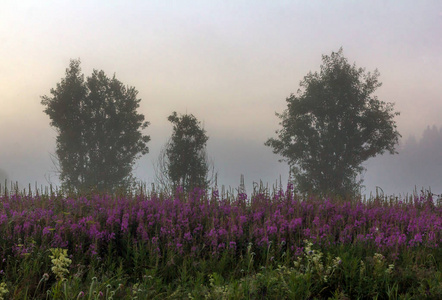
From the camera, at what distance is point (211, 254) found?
19.8 ft

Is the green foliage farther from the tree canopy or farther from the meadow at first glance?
the meadow

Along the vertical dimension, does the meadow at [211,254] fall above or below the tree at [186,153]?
below

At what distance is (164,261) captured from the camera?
235 inches

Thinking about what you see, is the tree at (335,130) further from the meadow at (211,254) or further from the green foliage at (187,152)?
the meadow at (211,254)

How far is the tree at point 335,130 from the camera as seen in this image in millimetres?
27281

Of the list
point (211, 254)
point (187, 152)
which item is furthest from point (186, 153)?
point (211, 254)

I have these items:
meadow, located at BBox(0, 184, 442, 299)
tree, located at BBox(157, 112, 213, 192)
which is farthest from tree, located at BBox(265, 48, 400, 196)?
meadow, located at BBox(0, 184, 442, 299)

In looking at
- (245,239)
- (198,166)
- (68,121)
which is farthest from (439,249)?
(68,121)

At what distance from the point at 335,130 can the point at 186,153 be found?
10386 millimetres

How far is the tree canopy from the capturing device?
23.6 m

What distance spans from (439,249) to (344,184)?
834 inches

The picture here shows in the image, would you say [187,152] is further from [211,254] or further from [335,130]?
[211,254]

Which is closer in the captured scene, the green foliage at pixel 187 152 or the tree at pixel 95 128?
the green foliage at pixel 187 152

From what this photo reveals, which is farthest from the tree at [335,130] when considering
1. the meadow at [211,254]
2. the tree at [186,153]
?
the meadow at [211,254]
